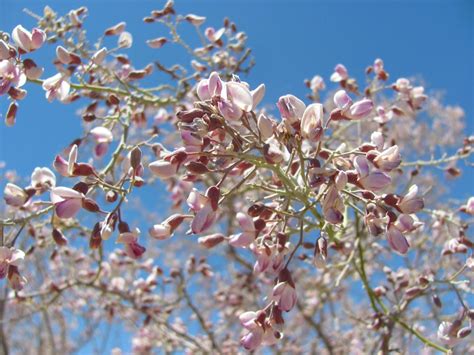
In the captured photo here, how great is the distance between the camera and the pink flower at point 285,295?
1.05 metres

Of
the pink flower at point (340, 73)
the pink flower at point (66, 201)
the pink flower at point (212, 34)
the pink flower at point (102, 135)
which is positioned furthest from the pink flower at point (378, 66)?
the pink flower at point (66, 201)

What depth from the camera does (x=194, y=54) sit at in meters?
2.39

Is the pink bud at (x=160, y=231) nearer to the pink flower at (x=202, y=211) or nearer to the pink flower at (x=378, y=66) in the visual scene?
the pink flower at (x=202, y=211)

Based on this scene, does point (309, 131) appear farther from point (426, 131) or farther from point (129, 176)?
point (426, 131)

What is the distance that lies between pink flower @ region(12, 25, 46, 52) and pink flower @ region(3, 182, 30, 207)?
1.35 ft

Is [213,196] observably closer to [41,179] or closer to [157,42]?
[41,179]

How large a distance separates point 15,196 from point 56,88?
381mm

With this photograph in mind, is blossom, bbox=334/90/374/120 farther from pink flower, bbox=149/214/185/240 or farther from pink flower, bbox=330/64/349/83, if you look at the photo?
pink flower, bbox=330/64/349/83

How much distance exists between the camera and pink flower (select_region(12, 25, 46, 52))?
4.48ft

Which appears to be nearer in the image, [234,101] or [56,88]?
[234,101]

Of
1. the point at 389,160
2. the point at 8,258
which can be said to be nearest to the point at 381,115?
the point at 389,160

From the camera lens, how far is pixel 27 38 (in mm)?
1378

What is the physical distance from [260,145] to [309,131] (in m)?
0.11

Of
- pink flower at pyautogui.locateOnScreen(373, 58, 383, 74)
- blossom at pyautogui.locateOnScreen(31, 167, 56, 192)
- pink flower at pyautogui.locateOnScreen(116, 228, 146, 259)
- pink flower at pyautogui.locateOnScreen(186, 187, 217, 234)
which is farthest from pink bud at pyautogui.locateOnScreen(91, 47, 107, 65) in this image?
pink flower at pyautogui.locateOnScreen(373, 58, 383, 74)
